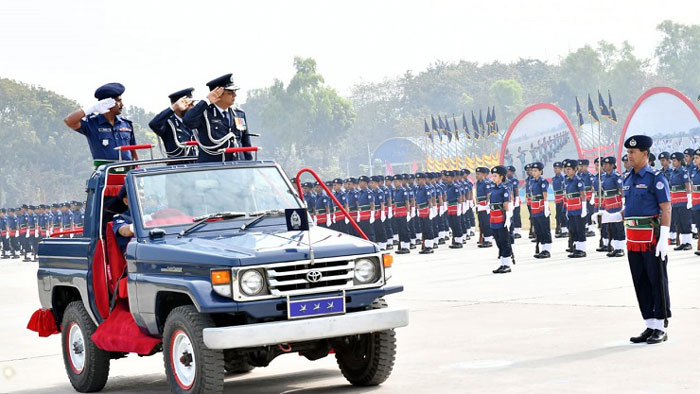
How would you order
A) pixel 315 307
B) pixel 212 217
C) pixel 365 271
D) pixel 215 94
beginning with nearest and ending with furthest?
1. pixel 315 307
2. pixel 365 271
3. pixel 212 217
4. pixel 215 94

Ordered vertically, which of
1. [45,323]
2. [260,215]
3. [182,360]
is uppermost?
[260,215]

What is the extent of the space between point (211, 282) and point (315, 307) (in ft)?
2.39

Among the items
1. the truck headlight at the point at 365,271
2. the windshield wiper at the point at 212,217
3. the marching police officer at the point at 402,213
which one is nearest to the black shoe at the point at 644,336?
the truck headlight at the point at 365,271

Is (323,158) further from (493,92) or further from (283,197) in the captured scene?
(283,197)

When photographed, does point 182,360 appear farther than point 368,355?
No

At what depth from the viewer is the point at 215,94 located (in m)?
9.55

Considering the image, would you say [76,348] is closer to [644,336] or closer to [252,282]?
[252,282]

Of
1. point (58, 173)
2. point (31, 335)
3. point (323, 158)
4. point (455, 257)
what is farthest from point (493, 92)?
point (31, 335)

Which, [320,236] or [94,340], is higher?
[320,236]

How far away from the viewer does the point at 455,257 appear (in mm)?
25000

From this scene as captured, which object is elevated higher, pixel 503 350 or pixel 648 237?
pixel 648 237

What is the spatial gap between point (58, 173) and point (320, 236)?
3136 inches

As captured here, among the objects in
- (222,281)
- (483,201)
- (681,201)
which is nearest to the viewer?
(222,281)

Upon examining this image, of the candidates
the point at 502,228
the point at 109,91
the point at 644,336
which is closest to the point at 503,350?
the point at 644,336
